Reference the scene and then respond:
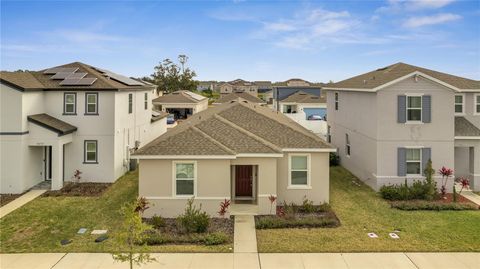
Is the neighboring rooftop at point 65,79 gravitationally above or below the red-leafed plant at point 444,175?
above

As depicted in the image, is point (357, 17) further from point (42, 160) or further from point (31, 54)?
point (31, 54)

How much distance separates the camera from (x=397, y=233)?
13289 millimetres

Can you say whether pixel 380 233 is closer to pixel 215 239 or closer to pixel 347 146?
pixel 215 239

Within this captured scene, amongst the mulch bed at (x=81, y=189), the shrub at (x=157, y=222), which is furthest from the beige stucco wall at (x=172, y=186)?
the mulch bed at (x=81, y=189)

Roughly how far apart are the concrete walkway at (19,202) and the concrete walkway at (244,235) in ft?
31.4

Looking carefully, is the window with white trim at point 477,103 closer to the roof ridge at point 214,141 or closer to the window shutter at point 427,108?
the window shutter at point 427,108

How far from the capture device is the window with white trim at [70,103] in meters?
20.7

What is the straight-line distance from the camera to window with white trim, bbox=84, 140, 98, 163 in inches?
824

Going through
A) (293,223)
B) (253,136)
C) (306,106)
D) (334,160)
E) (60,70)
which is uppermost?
(306,106)

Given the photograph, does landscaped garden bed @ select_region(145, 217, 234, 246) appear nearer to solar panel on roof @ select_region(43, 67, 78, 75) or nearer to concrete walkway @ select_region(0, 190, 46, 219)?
concrete walkway @ select_region(0, 190, 46, 219)

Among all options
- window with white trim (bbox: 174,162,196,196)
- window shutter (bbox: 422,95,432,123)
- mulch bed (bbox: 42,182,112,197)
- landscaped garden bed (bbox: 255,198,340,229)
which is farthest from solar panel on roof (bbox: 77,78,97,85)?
window shutter (bbox: 422,95,432,123)

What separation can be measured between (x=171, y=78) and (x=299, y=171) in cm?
7632

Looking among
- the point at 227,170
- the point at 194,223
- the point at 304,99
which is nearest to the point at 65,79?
the point at 227,170

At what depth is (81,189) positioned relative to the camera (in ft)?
64.0
